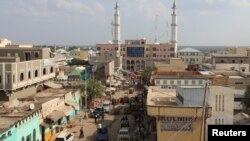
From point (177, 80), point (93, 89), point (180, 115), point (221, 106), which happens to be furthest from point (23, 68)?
point (180, 115)

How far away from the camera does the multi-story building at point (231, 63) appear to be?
190 ft

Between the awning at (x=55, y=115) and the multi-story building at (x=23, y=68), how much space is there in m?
4.23

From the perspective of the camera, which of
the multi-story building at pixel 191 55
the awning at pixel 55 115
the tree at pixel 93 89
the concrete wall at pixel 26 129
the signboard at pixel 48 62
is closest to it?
the concrete wall at pixel 26 129

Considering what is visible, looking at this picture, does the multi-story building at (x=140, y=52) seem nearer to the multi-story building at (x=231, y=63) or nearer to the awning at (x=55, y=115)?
the multi-story building at (x=231, y=63)

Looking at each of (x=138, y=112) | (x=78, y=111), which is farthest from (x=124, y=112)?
(x=78, y=111)

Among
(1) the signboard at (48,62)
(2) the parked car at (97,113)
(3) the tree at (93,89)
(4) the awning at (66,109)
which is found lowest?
(2) the parked car at (97,113)

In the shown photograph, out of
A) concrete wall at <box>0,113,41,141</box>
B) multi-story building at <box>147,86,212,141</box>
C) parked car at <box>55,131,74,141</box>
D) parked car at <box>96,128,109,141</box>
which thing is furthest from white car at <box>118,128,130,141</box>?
multi-story building at <box>147,86,212,141</box>

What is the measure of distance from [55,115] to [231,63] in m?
38.6

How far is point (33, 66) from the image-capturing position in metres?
36.1

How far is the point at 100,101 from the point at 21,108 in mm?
20487

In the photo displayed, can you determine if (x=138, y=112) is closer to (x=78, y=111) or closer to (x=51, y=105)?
(x=78, y=111)

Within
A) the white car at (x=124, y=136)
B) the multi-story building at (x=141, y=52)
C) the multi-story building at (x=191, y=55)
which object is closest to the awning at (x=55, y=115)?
the white car at (x=124, y=136)

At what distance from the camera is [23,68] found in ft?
110

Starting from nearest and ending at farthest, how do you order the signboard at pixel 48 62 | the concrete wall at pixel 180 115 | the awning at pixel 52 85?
the concrete wall at pixel 180 115, the signboard at pixel 48 62, the awning at pixel 52 85
